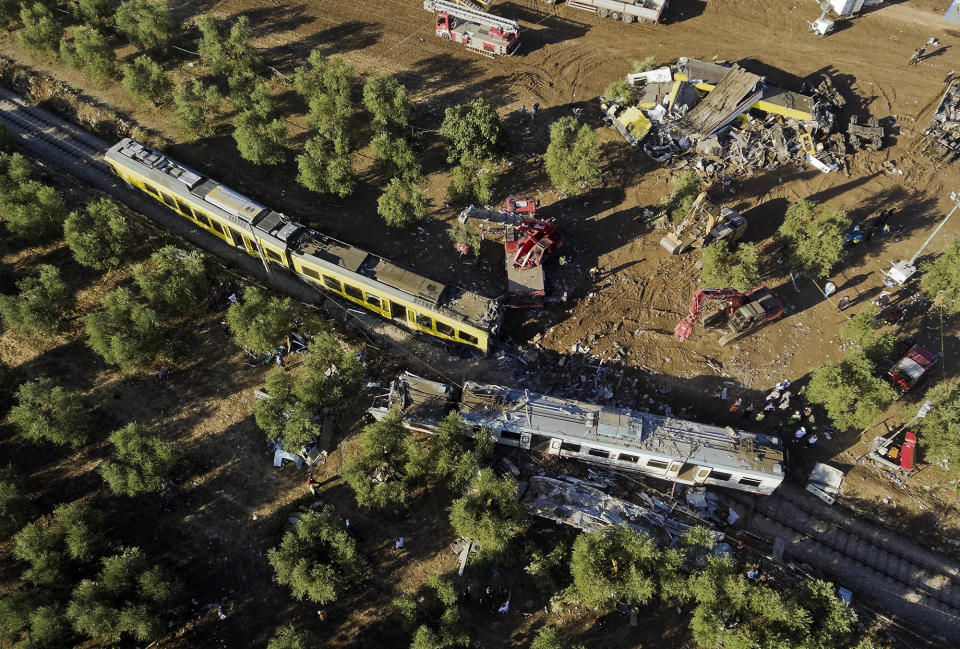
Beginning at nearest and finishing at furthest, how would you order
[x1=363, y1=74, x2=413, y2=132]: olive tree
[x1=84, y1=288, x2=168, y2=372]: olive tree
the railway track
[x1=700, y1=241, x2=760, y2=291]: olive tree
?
the railway track < [x1=84, y1=288, x2=168, y2=372]: olive tree < [x1=700, y1=241, x2=760, y2=291]: olive tree < [x1=363, y1=74, x2=413, y2=132]: olive tree

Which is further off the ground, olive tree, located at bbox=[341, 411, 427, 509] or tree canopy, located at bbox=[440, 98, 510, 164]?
tree canopy, located at bbox=[440, 98, 510, 164]

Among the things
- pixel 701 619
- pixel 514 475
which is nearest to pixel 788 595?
pixel 701 619

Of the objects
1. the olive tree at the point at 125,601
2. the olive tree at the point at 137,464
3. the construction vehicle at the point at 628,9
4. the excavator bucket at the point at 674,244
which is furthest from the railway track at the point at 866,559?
the construction vehicle at the point at 628,9

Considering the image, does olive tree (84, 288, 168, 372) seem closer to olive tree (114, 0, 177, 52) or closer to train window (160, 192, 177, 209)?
train window (160, 192, 177, 209)

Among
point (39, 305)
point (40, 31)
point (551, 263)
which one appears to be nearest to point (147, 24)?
point (40, 31)

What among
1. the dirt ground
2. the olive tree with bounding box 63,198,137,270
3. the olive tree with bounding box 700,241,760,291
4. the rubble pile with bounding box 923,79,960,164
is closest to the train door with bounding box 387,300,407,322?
the dirt ground

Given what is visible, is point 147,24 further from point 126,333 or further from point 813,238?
point 813,238

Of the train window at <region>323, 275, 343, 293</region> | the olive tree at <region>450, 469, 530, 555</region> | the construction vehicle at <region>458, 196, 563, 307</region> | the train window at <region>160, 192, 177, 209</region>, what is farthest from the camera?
the train window at <region>160, 192, 177, 209</region>
